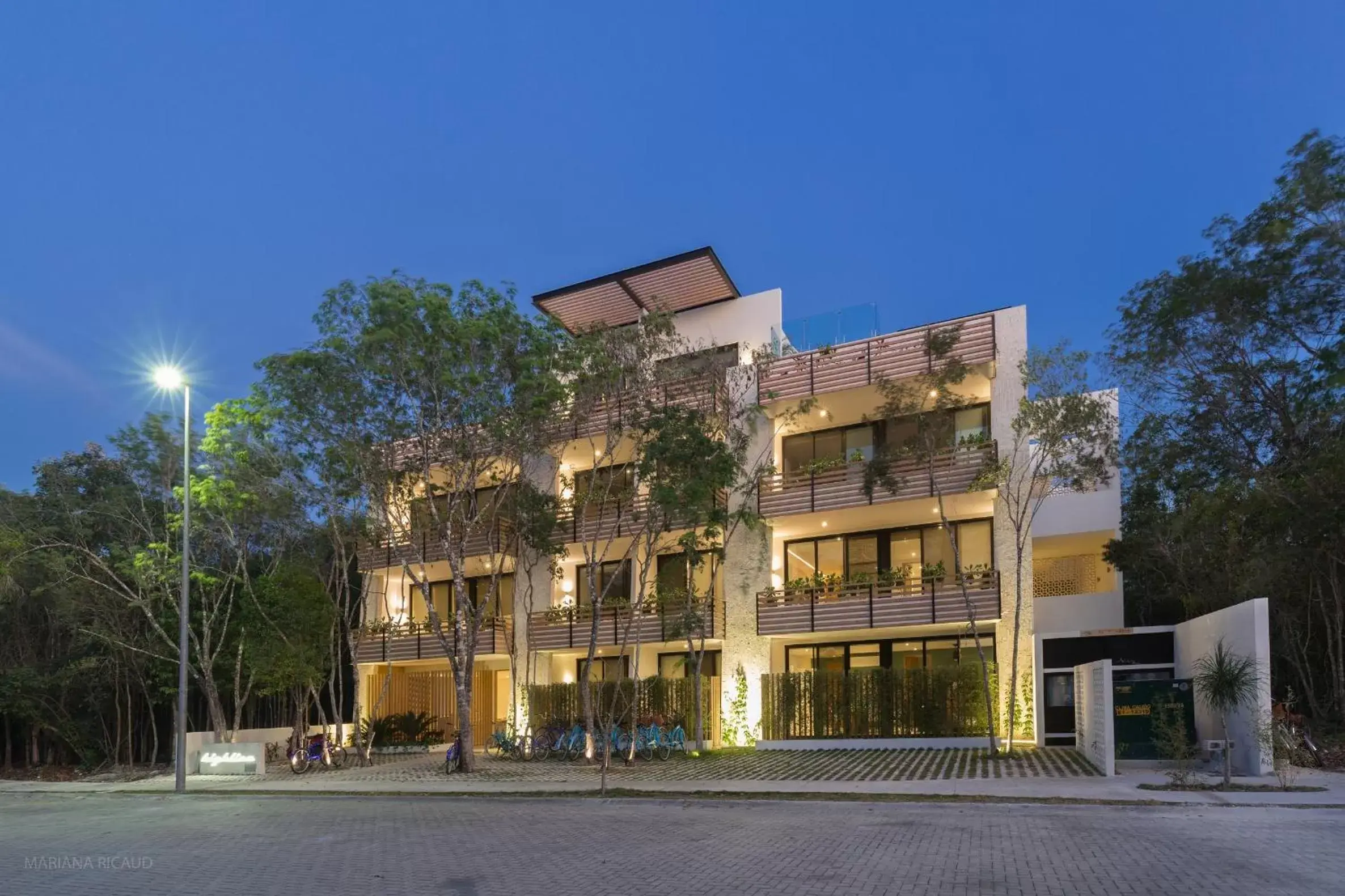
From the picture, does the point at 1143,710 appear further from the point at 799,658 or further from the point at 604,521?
the point at 604,521

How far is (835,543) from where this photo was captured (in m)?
30.3

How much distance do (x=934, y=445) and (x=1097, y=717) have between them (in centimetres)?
739

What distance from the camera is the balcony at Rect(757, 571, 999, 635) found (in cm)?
2588

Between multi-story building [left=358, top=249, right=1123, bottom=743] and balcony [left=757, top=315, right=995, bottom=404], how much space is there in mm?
47

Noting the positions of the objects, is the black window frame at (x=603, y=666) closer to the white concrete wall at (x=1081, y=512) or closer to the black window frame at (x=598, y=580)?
the black window frame at (x=598, y=580)

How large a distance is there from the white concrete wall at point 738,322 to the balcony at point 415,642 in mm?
10825

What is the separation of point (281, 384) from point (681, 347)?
9.93 m

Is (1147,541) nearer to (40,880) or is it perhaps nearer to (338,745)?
(338,745)

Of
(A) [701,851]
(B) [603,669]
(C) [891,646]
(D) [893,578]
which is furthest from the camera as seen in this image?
(B) [603,669]

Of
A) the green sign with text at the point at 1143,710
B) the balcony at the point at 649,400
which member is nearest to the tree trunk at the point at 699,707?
the balcony at the point at 649,400

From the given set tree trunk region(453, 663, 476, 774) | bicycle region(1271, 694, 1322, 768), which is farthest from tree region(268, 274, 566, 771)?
bicycle region(1271, 694, 1322, 768)

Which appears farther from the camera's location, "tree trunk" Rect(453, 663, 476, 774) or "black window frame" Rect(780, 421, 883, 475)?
"black window frame" Rect(780, 421, 883, 475)

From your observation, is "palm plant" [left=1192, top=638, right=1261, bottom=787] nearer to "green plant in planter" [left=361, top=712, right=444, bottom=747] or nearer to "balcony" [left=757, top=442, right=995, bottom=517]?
"balcony" [left=757, top=442, right=995, bottom=517]

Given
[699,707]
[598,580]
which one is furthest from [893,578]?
[598,580]
